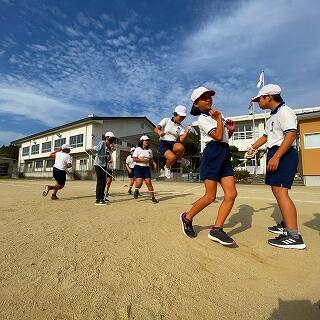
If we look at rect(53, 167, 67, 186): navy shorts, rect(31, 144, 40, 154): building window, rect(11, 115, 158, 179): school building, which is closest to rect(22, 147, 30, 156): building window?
rect(31, 144, 40, 154): building window

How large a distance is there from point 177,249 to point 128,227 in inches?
51.0

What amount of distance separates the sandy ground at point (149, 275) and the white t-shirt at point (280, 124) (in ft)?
4.41

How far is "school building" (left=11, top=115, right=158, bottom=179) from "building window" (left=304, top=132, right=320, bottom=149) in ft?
62.9

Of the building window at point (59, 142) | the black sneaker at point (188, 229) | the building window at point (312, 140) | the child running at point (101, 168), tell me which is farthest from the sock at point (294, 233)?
the building window at point (59, 142)

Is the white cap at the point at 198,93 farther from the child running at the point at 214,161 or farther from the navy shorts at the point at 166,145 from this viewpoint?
the navy shorts at the point at 166,145

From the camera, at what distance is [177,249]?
3393 mm

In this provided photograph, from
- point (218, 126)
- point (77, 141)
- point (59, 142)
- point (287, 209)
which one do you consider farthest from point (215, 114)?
point (59, 142)

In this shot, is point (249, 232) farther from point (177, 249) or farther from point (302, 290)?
point (302, 290)

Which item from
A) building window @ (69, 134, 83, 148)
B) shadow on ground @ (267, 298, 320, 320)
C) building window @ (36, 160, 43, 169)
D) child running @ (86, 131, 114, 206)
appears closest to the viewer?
shadow on ground @ (267, 298, 320, 320)

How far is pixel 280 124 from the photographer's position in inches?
150

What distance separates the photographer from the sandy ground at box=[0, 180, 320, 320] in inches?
79.1

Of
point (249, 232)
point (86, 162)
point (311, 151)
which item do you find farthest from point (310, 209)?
point (86, 162)

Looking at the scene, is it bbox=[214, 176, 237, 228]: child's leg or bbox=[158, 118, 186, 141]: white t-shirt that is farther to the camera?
bbox=[158, 118, 186, 141]: white t-shirt

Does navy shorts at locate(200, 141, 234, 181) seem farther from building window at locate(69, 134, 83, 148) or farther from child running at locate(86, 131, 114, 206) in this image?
building window at locate(69, 134, 83, 148)
